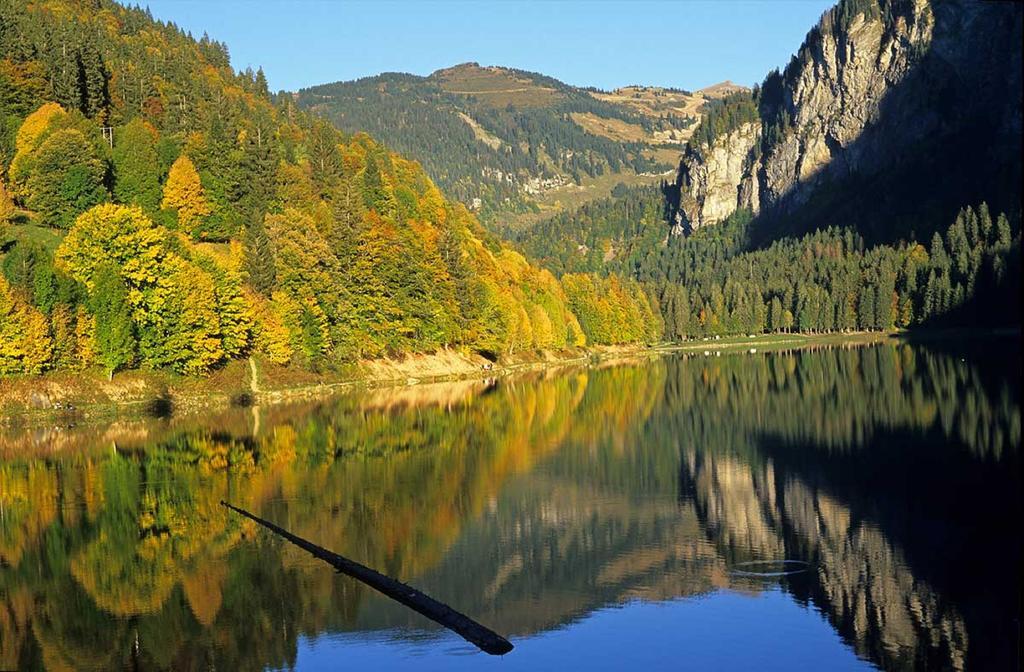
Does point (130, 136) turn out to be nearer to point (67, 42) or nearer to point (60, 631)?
point (67, 42)

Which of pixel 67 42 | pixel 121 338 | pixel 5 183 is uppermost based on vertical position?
pixel 67 42

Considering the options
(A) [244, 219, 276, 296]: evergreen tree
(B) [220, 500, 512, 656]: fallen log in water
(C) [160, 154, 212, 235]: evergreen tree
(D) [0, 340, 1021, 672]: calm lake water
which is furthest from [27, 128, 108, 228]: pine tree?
(B) [220, 500, 512, 656]: fallen log in water

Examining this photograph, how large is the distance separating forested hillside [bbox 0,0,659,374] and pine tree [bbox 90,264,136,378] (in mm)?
117

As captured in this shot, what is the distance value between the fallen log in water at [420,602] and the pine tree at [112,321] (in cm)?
5334

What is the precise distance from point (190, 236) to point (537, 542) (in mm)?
87198

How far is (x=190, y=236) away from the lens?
117 m

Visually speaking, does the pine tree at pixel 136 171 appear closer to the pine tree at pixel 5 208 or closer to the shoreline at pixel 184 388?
the pine tree at pixel 5 208

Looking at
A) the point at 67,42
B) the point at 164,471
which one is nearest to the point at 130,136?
the point at 67,42

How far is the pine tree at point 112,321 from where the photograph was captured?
86.1 meters

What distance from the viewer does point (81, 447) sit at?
65188mm

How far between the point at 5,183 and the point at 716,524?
91.2 meters

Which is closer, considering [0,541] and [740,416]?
[0,541]

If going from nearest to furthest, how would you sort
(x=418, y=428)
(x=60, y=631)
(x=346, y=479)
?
(x=60, y=631), (x=346, y=479), (x=418, y=428)

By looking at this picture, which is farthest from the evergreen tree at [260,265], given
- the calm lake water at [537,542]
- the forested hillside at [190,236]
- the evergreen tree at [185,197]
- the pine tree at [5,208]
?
the calm lake water at [537,542]
